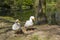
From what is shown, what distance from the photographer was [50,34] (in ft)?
29.7

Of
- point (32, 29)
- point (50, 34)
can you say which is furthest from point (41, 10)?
point (50, 34)

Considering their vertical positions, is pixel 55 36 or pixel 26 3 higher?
pixel 55 36

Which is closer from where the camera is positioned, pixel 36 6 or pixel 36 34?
pixel 36 34

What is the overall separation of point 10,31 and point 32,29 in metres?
0.97

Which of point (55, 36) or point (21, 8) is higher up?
point (55, 36)

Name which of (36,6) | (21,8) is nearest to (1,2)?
(21,8)

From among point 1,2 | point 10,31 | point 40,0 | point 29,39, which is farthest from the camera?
point 1,2

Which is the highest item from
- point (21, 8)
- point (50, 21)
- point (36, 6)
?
point (36, 6)

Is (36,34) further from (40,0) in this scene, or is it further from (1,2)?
(1,2)

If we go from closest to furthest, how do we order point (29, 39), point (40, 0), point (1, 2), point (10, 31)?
point (29, 39), point (10, 31), point (40, 0), point (1, 2)

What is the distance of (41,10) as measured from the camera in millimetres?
11695

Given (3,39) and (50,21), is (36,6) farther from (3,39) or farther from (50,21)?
(3,39)

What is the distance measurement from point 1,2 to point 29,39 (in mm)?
15105

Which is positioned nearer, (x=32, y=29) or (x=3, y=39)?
(x=3, y=39)
